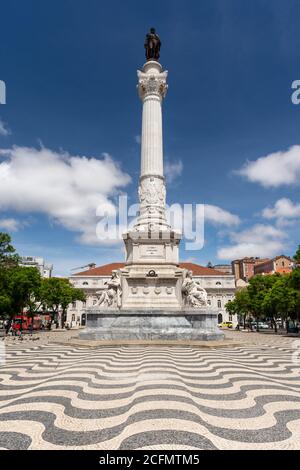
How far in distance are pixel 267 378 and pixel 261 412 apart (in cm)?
321

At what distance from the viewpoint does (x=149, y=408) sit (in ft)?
16.3

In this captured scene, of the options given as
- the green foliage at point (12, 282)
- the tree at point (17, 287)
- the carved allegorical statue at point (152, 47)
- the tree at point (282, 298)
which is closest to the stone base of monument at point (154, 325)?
the green foliage at point (12, 282)

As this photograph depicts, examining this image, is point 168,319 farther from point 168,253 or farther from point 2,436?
point 2,436

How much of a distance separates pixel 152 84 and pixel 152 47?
16.8 feet

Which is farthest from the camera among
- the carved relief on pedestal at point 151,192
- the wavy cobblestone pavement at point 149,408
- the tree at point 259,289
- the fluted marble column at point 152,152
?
the tree at point 259,289

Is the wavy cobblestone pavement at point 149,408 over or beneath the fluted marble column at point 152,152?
beneath

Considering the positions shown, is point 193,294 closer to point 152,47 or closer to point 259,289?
point 152,47

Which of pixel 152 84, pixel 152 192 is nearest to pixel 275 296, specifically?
pixel 152 192

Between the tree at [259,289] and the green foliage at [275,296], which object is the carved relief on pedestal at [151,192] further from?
the tree at [259,289]

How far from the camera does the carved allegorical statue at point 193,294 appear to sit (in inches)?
688

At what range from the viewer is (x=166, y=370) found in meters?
8.25

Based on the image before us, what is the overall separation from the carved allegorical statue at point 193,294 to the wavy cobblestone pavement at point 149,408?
27.6ft

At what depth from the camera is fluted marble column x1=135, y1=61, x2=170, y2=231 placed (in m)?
22.2
